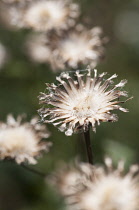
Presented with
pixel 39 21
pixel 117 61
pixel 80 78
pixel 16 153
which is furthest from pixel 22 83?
pixel 80 78

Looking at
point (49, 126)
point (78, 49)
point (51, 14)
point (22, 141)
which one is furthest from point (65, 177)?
point (51, 14)

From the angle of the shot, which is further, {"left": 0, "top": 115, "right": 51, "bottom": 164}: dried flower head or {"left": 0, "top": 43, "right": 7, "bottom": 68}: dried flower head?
{"left": 0, "top": 43, "right": 7, "bottom": 68}: dried flower head

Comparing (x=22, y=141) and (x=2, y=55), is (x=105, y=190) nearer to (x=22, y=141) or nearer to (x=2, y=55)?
(x=22, y=141)

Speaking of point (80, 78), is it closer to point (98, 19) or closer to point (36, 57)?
point (36, 57)

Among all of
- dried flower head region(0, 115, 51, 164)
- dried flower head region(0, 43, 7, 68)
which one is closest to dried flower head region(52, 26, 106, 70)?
dried flower head region(0, 115, 51, 164)

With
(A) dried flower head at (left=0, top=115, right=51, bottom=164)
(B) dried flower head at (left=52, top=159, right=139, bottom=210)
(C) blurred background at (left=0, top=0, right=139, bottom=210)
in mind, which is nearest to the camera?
(B) dried flower head at (left=52, top=159, right=139, bottom=210)

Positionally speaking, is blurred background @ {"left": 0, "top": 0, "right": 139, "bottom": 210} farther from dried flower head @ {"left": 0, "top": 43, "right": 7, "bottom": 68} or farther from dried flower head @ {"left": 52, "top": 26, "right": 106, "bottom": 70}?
dried flower head @ {"left": 52, "top": 26, "right": 106, "bottom": 70}
